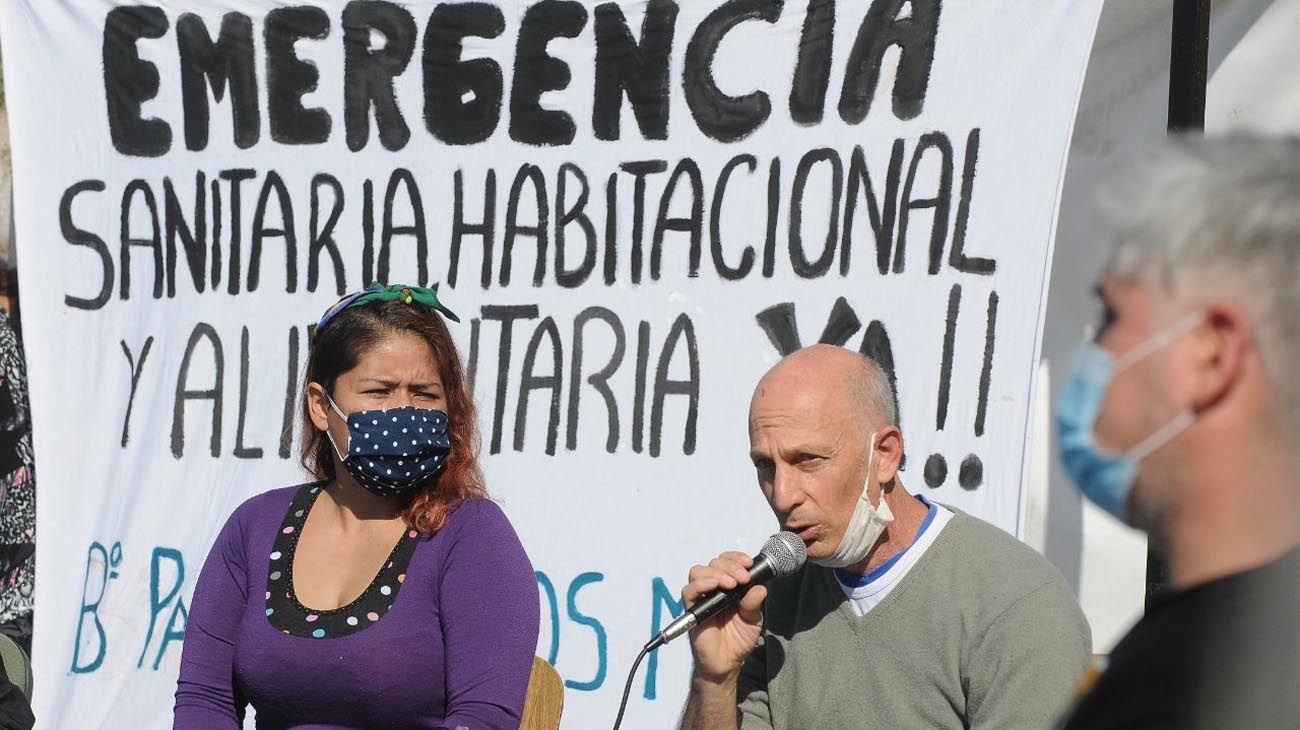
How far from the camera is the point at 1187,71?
3.25 meters

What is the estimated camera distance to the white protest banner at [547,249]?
→ 3.54 m

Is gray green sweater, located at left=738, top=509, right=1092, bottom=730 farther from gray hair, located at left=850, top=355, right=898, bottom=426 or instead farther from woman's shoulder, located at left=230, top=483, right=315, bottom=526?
woman's shoulder, located at left=230, top=483, right=315, bottom=526

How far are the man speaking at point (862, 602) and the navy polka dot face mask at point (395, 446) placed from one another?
0.60m

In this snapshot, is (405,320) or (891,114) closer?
(405,320)

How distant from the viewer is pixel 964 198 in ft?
11.6

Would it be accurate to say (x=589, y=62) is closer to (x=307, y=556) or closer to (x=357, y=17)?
(x=357, y=17)

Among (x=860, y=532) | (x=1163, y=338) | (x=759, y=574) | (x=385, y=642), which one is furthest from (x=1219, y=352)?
(x=385, y=642)

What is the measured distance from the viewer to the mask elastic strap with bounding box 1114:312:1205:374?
3.24 feet

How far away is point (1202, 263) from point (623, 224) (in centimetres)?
293

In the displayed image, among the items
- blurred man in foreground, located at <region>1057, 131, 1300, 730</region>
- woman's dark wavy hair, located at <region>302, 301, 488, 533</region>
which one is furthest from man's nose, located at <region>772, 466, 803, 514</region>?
blurred man in foreground, located at <region>1057, 131, 1300, 730</region>

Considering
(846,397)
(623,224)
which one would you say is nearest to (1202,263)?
(846,397)

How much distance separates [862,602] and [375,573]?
0.86 meters

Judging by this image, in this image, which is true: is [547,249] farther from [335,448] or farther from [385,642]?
[385,642]

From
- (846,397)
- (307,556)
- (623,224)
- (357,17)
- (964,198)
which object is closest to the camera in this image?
(846,397)
